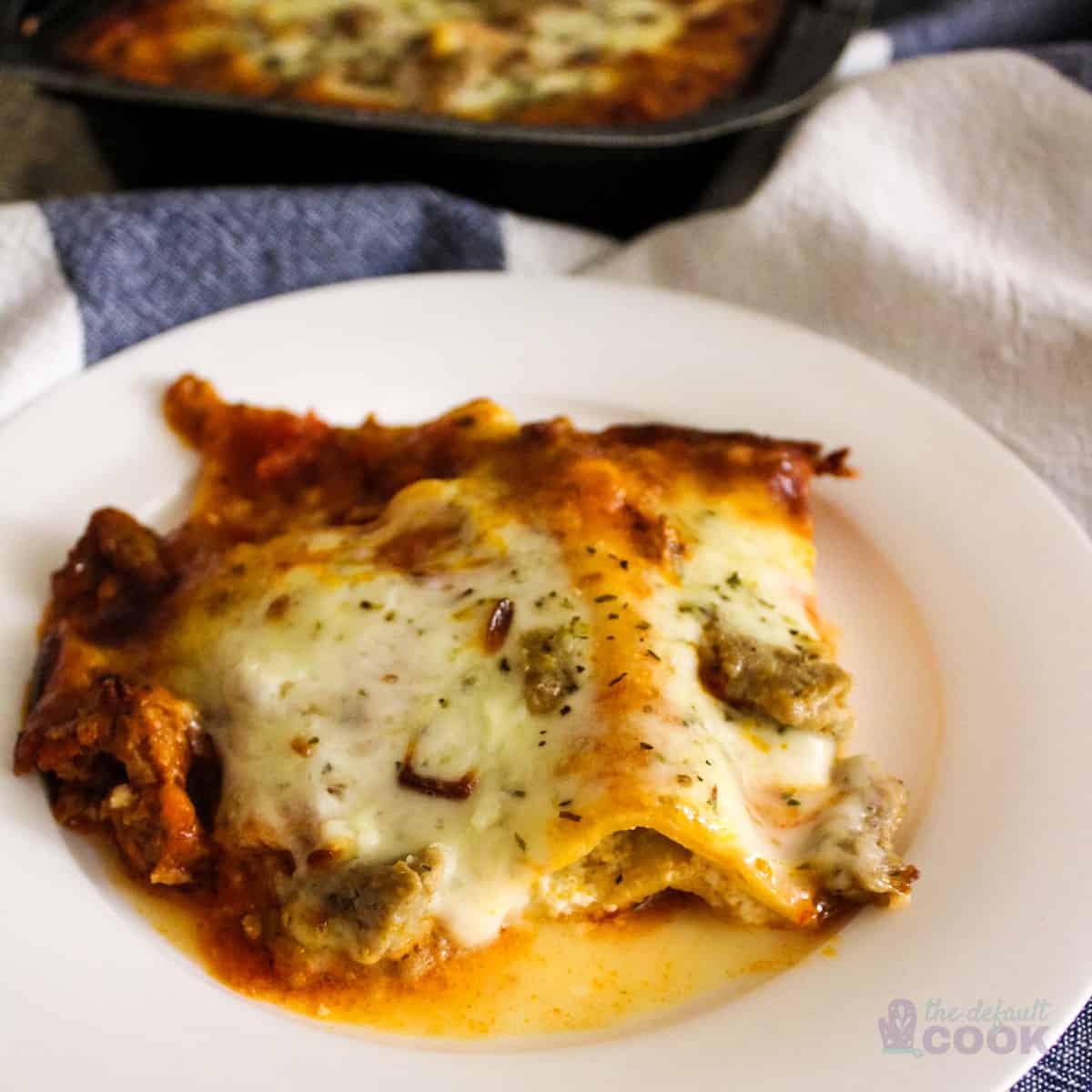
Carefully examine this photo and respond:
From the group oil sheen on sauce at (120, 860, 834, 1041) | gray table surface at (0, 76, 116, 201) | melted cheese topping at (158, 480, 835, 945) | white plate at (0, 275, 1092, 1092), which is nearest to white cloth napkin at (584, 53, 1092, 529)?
white plate at (0, 275, 1092, 1092)

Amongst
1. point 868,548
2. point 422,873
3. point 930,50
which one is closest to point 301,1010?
point 422,873

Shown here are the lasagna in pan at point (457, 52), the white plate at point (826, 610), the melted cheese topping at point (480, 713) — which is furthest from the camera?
the lasagna in pan at point (457, 52)

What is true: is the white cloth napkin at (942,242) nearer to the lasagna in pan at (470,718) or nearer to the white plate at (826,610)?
the white plate at (826,610)

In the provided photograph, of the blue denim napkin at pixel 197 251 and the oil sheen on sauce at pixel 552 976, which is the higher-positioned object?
the blue denim napkin at pixel 197 251

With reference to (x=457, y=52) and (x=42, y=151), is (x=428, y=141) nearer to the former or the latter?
(x=457, y=52)

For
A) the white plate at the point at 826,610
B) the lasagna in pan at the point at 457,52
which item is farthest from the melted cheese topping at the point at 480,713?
the lasagna in pan at the point at 457,52

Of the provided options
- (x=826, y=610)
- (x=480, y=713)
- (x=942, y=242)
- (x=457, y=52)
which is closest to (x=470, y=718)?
(x=480, y=713)

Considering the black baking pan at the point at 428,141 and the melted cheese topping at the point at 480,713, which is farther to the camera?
the black baking pan at the point at 428,141

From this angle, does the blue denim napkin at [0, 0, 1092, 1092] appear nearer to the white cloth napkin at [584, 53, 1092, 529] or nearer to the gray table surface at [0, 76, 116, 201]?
the white cloth napkin at [584, 53, 1092, 529]
